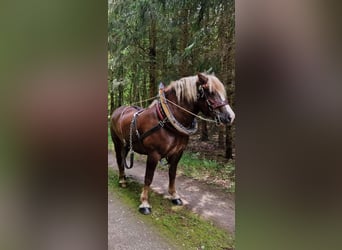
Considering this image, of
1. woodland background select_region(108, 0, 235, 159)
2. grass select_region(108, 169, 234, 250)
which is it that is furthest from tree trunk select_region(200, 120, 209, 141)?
grass select_region(108, 169, 234, 250)

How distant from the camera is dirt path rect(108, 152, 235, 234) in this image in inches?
32.5

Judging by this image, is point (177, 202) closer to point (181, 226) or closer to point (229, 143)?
point (181, 226)

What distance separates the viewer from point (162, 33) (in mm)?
868

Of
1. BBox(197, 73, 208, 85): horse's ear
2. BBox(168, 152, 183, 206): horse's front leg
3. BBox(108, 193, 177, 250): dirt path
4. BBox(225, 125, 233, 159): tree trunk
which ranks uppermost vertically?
BBox(197, 73, 208, 85): horse's ear

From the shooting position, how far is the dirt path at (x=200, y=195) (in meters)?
0.83

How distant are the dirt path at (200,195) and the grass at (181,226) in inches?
0.9

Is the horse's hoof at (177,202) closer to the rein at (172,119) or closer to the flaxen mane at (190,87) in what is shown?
the rein at (172,119)

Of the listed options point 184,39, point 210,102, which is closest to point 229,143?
point 210,102

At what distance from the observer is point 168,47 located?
86 centimetres

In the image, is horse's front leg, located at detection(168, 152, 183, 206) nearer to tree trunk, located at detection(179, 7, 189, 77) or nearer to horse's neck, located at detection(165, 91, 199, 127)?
horse's neck, located at detection(165, 91, 199, 127)

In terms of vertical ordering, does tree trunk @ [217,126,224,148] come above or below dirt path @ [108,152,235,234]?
above

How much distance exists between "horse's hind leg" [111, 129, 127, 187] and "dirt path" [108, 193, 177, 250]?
63 mm
